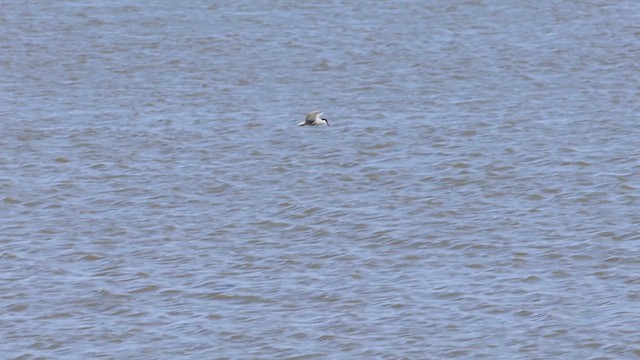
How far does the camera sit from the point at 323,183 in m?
24.2

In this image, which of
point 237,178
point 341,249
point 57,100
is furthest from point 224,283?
point 57,100

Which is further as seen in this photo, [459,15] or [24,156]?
[459,15]

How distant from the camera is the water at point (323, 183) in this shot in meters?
18.1

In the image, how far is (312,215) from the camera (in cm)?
2253

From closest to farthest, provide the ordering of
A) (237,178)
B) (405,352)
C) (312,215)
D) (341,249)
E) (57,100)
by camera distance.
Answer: (405,352) → (341,249) → (312,215) → (237,178) → (57,100)

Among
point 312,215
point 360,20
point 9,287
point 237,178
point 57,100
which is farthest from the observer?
point 360,20

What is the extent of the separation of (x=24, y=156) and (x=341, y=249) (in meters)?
7.39

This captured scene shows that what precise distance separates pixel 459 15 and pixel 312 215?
1558 cm

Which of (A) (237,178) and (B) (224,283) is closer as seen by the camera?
(B) (224,283)

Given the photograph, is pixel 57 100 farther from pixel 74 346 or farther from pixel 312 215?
pixel 74 346

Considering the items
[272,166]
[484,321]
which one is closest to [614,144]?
[272,166]

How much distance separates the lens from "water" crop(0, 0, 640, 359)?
59.5 feet

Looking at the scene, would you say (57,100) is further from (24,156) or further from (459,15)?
(459,15)

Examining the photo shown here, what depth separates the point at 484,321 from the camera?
59.2 feet
